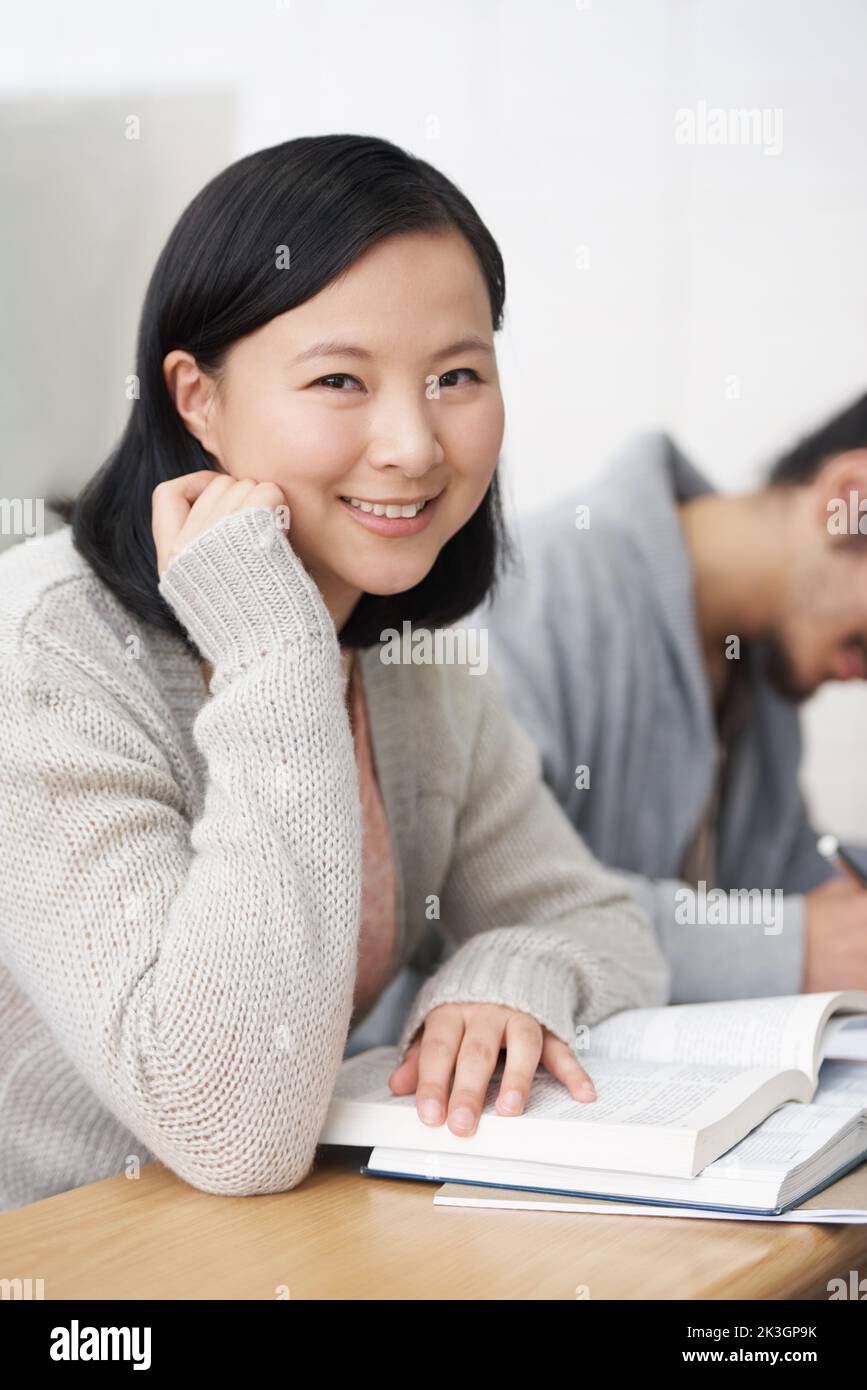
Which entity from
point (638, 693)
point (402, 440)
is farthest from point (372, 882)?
point (638, 693)

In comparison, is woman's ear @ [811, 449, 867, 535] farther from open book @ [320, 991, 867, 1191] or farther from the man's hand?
open book @ [320, 991, 867, 1191]

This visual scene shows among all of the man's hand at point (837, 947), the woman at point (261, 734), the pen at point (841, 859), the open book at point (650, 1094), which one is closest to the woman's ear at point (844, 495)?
the pen at point (841, 859)

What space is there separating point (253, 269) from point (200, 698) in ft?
0.96

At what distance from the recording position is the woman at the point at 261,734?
77 cm

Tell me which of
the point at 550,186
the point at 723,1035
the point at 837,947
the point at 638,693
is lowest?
the point at 837,947

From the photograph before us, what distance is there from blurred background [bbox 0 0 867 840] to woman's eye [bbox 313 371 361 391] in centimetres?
96

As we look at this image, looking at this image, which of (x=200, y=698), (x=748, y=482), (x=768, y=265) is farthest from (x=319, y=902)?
(x=768, y=265)

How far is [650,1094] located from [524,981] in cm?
14

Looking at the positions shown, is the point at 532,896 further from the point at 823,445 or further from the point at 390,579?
the point at 823,445

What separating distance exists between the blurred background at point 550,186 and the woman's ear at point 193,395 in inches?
32.6

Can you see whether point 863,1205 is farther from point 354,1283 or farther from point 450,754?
point 450,754

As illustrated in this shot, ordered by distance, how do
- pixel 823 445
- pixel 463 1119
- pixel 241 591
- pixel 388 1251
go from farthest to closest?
pixel 823 445 → pixel 241 591 → pixel 463 1119 → pixel 388 1251

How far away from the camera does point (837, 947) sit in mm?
1414

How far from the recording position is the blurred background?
5.86ft
